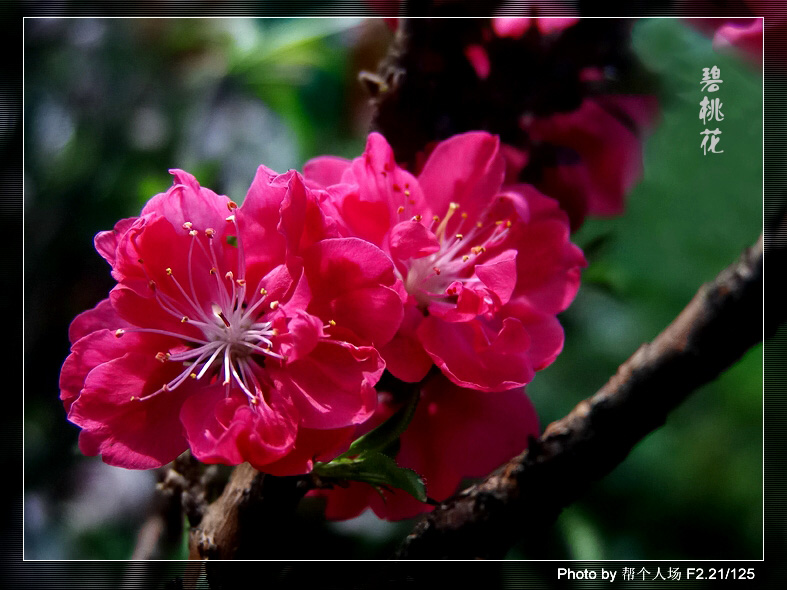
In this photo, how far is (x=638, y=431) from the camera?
1.49 feet

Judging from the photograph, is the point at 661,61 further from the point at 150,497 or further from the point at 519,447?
the point at 150,497

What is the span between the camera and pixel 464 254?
0.54 metres

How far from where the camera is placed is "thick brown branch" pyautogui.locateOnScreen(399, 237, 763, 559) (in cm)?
43

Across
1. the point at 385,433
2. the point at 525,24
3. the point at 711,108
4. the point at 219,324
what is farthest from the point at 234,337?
the point at 711,108

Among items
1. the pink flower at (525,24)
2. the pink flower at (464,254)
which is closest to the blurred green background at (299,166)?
the pink flower at (525,24)

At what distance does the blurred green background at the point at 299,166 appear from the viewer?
77cm

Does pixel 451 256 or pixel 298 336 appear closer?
pixel 298 336

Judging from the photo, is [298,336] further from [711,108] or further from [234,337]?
[711,108]

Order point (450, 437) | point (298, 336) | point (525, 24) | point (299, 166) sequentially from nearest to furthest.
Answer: point (298, 336)
point (450, 437)
point (525, 24)
point (299, 166)

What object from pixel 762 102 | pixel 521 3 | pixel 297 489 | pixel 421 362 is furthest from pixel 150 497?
pixel 762 102

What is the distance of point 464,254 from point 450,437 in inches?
5.8

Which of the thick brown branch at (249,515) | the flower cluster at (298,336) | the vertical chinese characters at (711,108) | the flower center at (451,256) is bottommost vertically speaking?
the thick brown branch at (249,515)

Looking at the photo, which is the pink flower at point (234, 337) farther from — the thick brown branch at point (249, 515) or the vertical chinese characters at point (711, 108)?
the vertical chinese characters at point (711, 108)

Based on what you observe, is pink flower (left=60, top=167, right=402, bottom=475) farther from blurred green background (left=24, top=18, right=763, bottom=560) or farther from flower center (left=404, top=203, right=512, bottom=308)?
blurred green background (left=24, top=18, right=763, bottom=560)
